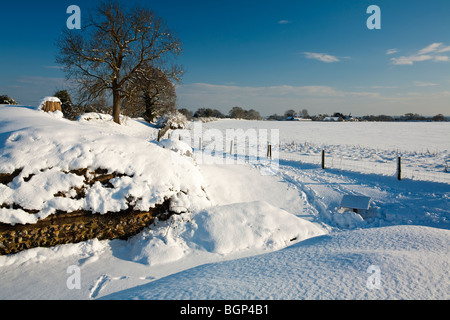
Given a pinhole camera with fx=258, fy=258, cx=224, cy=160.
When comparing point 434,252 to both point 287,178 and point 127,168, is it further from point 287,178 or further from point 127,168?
point 287,178

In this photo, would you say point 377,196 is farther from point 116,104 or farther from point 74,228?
point 116,104

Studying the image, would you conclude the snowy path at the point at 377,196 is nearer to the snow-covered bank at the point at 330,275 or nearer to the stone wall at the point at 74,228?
the snow-covered bank at the point at 330,275

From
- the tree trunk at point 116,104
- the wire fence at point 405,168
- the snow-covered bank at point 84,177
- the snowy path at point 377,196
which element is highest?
the tree trunk at point 116,104

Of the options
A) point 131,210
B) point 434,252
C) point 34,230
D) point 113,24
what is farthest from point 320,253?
point 113,24

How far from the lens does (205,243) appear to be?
584 centimetres

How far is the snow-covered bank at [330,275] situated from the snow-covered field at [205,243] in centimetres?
2

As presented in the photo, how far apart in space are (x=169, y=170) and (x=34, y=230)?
10.3ft

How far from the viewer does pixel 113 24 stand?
65.5ft

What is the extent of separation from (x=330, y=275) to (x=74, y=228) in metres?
5.11

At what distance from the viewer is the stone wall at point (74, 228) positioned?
16.7ft

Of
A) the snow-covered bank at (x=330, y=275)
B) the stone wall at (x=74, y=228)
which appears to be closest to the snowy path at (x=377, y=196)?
the snow-covered bank at (x=330, y=275)

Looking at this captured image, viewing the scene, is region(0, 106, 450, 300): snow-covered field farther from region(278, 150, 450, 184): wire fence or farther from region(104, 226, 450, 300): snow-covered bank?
region(278, 150, 450, 184): wire fence

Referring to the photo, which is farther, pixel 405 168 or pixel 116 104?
pixel 116 104

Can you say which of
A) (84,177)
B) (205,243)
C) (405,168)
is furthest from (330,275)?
(405,168)
